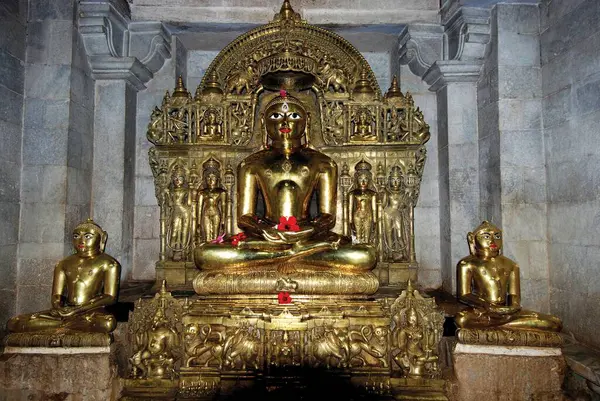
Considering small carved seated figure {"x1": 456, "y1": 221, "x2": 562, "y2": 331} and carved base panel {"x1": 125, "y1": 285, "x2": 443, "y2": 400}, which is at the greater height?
Result: small carved seated figure {"x1": 456, "y1": 221, "x2": 562, "y2": 331}

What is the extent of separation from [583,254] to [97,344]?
4.91 metres

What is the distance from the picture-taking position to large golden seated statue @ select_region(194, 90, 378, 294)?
171 inches

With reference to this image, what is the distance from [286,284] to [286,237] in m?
0.65

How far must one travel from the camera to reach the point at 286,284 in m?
4.26

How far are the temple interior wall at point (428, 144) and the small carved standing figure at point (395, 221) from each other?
0.58 m

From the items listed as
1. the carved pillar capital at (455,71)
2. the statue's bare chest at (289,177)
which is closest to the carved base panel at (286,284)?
the statue's bare chest at (289,177)

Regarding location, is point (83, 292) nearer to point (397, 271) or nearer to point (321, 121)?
point (321, 121)

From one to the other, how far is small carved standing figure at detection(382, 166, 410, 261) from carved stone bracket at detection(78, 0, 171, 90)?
3781 millimetres

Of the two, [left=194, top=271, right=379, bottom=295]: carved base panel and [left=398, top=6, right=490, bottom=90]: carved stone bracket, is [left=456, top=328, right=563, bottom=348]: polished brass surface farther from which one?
[left=398, top=6, right=490, bottom=90]: carved stone bracket

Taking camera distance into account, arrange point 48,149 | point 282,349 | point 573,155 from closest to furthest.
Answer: point 282,349 < point 573,155 < point 48,149

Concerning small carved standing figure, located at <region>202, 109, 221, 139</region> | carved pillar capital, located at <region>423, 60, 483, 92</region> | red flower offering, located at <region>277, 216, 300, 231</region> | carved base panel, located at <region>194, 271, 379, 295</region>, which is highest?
carved pillar capital, located at <region>423, 60, 483, 92</region>

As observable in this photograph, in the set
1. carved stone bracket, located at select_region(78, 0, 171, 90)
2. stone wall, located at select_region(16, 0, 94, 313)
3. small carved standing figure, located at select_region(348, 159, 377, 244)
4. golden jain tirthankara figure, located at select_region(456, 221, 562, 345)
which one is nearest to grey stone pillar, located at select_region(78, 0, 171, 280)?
carved stone bracket, located at select_region(78, 0, 171, 90)

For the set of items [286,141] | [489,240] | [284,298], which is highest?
[286,141]

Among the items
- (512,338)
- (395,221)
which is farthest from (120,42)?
(512,338)
